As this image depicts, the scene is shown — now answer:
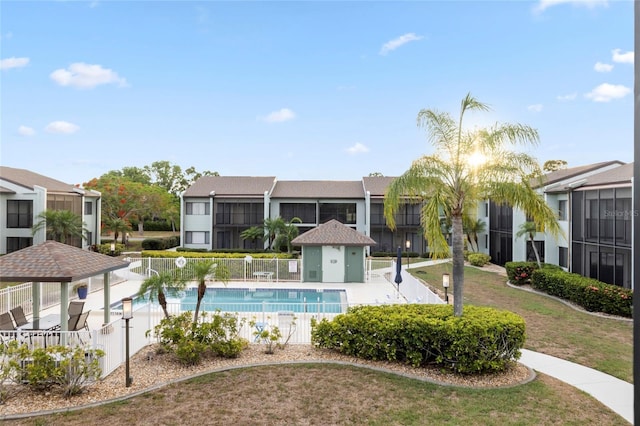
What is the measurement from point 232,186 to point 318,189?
26.8ft

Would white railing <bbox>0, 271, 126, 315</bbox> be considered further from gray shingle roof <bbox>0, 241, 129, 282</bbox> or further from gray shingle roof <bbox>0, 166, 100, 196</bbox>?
gray shingle roof <bbox>0, 166, 100, 196</bbox>

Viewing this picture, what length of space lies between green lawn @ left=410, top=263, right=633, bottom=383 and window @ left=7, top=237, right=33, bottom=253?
97.9ft

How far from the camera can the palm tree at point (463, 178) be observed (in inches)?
413

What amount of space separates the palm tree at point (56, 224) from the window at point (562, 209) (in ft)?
107

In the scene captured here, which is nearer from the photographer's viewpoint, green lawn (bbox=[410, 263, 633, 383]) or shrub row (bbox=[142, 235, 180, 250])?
green lawn (bbox=[410, 263, 633, 383])

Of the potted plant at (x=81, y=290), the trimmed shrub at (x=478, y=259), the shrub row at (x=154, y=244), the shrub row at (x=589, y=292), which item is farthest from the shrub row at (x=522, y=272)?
the shrub row at (x=154, y=244)

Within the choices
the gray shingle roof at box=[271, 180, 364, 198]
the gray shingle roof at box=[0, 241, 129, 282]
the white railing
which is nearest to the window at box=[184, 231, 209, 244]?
the gray shingle roof at box=[271, 180, 364, 198]

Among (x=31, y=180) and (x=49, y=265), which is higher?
(x=31, y=180)

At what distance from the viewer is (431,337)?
31.8 ft

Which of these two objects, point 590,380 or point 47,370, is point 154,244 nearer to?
point 47,370

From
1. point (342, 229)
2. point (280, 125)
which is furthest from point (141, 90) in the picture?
point (342, 229)

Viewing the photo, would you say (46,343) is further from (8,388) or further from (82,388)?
(82,388)

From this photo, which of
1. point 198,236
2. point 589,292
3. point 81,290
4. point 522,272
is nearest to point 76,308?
point 81,290

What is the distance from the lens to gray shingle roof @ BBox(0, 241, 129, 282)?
9.82 metres
